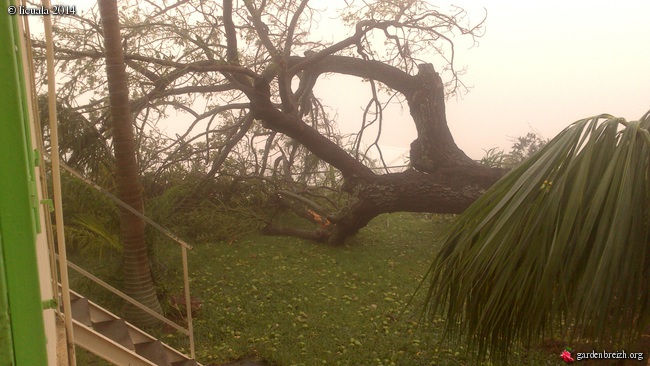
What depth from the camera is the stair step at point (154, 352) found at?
11.6 feet

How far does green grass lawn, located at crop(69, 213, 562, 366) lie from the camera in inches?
161

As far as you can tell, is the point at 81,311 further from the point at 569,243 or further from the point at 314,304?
the point at 569,243

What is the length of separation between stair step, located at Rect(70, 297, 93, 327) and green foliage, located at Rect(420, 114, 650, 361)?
2.16 m

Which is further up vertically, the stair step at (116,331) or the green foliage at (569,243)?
the green foliage at (569,243)

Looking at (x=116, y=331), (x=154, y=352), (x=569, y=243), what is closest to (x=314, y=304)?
(x=154, y=352)

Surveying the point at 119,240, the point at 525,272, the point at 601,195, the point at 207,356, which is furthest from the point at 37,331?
the point at 119,240

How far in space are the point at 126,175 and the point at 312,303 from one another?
2.10 meters

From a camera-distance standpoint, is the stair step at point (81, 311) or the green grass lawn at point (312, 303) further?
the green grass lawn at point (312, 303)

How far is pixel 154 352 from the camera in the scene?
11.7 ft

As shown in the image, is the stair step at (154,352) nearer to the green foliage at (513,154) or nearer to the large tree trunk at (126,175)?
the large tree trunk at (126,175)

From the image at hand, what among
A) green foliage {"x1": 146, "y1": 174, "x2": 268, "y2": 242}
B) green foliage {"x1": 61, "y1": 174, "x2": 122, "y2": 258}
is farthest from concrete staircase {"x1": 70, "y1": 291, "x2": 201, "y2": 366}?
green foliage {"x1": 146, "y1": 174, "x2": 268, "y2": 242}

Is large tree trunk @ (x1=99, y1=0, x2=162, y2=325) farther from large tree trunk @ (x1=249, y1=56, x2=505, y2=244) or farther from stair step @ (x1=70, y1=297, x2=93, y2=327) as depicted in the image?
large tree trunk @ (x1=249, y1=56, x2=505, y2=244)

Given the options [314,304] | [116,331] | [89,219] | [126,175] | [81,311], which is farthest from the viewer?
[314,304]

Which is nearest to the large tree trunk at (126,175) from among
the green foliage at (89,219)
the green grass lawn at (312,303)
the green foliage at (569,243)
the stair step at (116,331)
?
the green foliage at (89,219)
